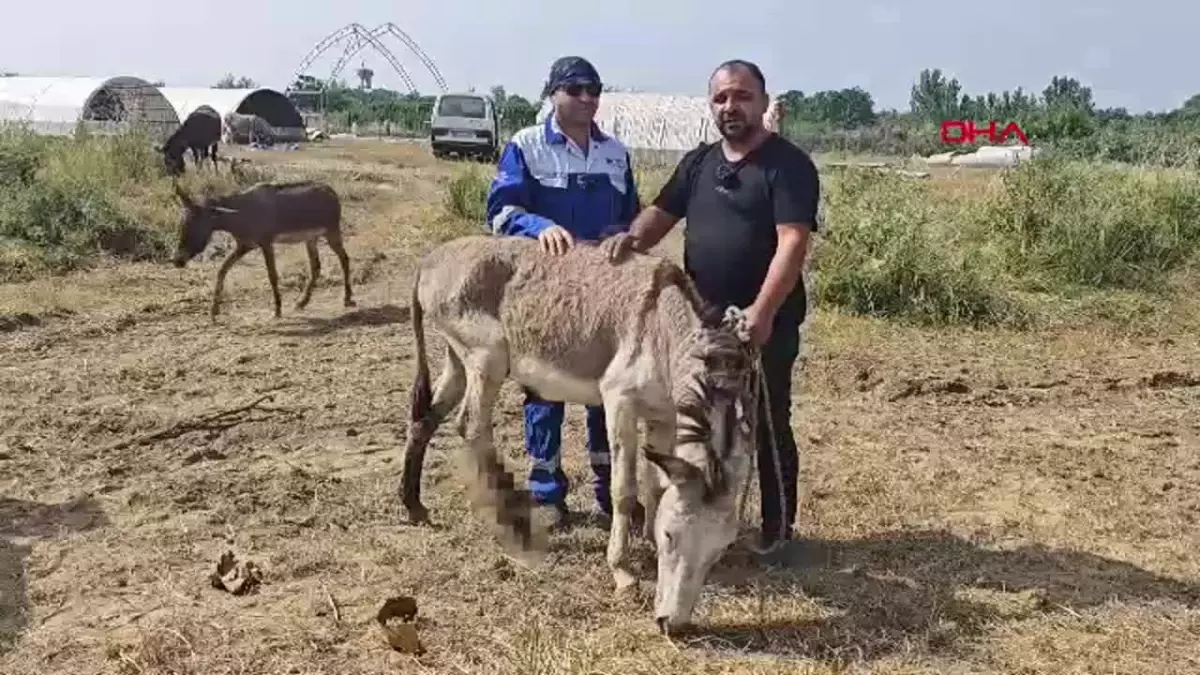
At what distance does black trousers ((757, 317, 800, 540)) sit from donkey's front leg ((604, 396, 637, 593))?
576 millimetres

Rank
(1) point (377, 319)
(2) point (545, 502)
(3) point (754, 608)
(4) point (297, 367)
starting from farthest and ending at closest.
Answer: (1) point (377, 319)
(4) point (297, 367)
(2) point (545, 502)
(3) point (754, 608)

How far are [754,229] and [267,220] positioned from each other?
7879 millimetres

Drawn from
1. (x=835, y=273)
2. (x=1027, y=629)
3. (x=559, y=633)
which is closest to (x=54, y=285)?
(x=835, y=273)

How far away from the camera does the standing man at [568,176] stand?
5234mm

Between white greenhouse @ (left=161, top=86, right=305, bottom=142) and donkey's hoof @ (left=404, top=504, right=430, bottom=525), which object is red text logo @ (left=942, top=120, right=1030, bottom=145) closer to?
white greenhouse @ (left=161, top=86, right=305, bottom=142)

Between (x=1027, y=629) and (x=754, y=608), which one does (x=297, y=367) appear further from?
(x=1027, y=629)

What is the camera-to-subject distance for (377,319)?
1123cm

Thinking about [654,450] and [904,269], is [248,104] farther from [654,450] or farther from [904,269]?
[654,450]

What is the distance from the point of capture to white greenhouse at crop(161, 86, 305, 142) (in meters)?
38.5

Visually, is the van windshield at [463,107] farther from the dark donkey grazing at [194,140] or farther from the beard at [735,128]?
the beard at [735,128]

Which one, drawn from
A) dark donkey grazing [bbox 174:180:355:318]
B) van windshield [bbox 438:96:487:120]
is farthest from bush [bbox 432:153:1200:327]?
van windshield [bbox 438:96:487:120]

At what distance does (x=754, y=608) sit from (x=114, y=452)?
13.3 ft

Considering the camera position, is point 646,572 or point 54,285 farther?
point 54,285

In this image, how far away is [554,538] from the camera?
556cm
